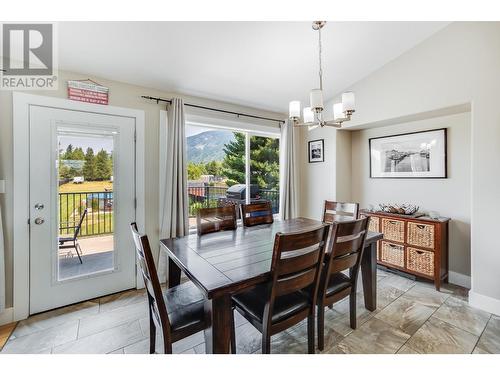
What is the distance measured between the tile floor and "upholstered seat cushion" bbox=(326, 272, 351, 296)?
401 millimetres

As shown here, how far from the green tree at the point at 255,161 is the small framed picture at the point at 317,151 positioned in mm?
595

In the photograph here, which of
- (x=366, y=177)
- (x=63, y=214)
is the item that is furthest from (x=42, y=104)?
(x=366, y=177)

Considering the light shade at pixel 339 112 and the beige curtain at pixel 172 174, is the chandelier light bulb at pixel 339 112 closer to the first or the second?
the light shade at pixel 339 112

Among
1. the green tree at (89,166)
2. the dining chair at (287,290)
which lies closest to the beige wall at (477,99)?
the dining chair at (287,290)

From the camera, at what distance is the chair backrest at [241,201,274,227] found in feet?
8.77

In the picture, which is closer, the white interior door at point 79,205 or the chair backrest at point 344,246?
the chair backrest at point 344,246

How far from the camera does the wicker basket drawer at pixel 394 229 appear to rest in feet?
9.66

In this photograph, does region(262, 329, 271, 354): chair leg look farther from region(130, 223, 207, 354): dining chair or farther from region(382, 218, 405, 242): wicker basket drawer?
region(382, 218, 405, 242): wicker basket drawer

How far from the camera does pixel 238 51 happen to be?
245 cm

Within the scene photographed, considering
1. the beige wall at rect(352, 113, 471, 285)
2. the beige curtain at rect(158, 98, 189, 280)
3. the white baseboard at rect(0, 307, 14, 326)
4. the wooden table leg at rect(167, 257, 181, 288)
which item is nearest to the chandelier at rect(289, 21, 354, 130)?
the beige curtain at rect(158, 98, 189, 280)

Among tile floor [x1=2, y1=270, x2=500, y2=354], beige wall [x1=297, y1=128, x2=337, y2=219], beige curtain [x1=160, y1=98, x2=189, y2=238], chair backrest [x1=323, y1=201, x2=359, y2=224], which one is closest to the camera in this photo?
tile floor [x1=2, y1=270, x2=500, y2=354]

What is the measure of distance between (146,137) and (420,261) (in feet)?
11.9
